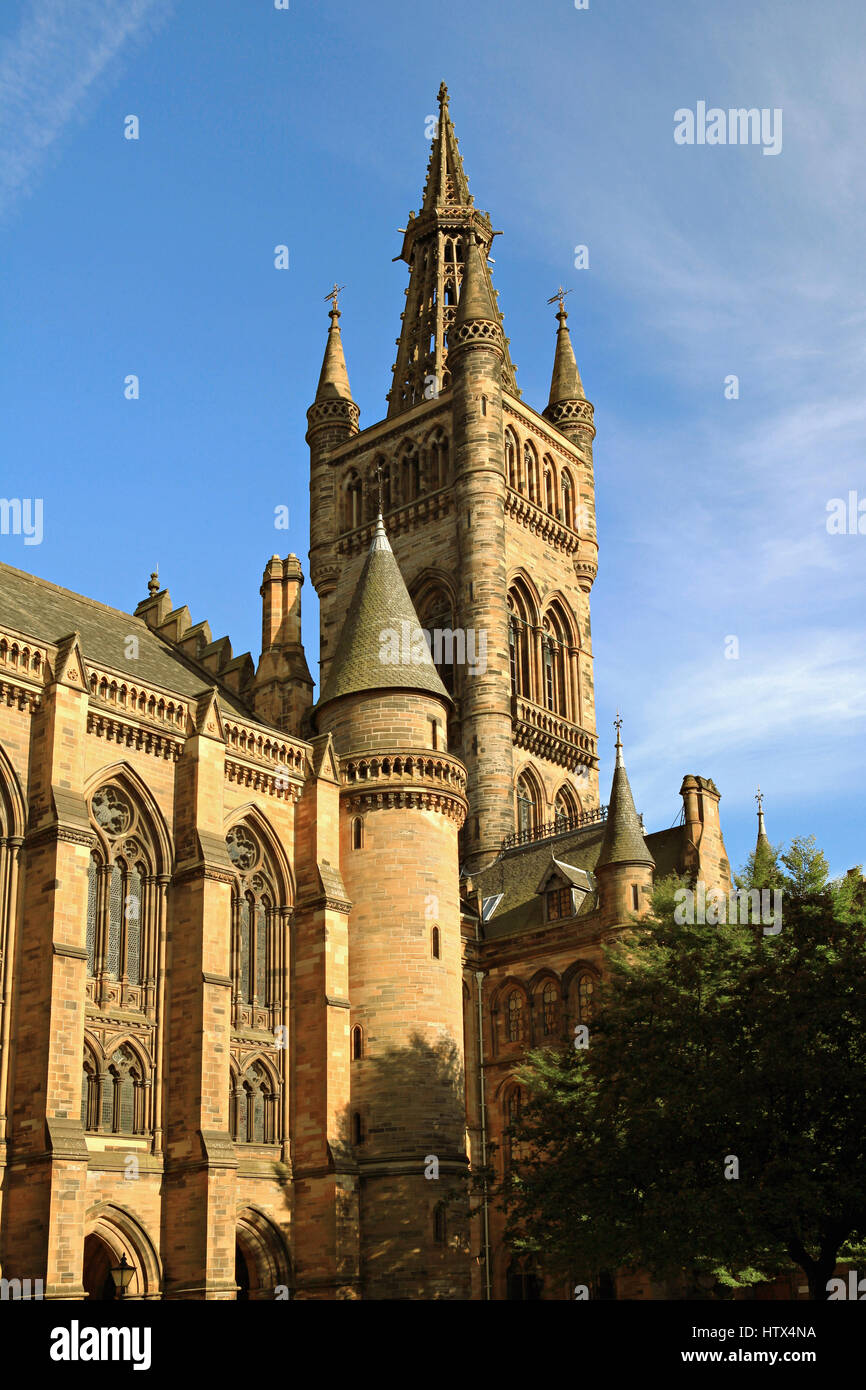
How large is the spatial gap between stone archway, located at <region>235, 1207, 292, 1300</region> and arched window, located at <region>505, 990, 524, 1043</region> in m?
12.9

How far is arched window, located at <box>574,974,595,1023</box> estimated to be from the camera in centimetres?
4338

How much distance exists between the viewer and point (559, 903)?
46062 mm

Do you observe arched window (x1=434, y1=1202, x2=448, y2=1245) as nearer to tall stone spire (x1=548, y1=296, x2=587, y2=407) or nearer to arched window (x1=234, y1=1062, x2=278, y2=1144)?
arched window (x1=234, y1=1062, x2=278, y2=1144)

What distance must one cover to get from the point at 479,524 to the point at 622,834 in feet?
67.4

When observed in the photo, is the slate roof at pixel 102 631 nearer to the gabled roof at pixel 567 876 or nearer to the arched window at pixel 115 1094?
the arched window at pixel 115 1094

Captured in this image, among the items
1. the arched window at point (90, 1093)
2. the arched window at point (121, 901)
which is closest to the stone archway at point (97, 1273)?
the arched window at point (90, 1093)

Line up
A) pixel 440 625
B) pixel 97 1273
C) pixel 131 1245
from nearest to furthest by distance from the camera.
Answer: pixel 131 1245 < pixel 97 1273 < pixel 440 625

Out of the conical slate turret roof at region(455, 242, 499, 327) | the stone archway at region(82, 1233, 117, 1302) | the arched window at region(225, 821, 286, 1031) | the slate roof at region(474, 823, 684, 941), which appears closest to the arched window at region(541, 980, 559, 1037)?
the slate roof at region(474, 823, 684, 941)

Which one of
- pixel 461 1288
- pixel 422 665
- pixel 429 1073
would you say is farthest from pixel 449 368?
pixel 461 1288

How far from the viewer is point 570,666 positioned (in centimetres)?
6412

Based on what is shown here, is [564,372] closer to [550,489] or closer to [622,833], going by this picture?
[550,489]

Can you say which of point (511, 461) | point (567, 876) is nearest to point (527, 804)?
point (567, 876)

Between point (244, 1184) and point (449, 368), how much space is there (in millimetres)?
39696
